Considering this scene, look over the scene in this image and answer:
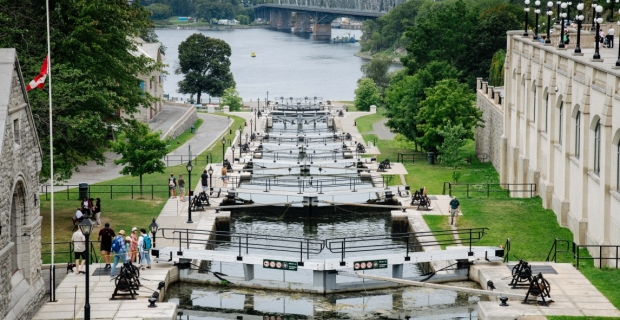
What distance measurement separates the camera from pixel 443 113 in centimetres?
6881

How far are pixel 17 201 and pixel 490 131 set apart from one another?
4266cm

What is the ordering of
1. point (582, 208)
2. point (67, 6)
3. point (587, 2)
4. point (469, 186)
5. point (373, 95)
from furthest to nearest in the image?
point (373, 95) < point (587, 2) < point (469, 186) < point (67, 6) < point (582, 208)

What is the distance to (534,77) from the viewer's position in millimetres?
54625

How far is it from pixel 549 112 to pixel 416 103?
25.3m

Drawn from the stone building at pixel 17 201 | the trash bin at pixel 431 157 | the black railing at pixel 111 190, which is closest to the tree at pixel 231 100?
the trash bin at pixel 431 157

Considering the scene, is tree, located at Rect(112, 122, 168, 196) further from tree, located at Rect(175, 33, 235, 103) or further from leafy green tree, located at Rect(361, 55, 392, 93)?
leafy green tree, located at Rect(361, 55, 392, 93)

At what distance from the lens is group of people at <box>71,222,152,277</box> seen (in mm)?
36812

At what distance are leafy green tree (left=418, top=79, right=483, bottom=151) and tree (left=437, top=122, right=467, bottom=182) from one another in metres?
2.51

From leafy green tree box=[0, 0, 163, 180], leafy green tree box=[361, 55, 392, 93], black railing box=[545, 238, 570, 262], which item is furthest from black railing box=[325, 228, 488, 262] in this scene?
leafy green tree box=[361, 55, 392, 93]

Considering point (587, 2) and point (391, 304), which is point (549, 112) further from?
point (587, 2)

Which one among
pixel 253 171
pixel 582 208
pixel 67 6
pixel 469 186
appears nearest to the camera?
pixel 582 208

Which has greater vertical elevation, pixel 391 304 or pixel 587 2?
pixel 587 2

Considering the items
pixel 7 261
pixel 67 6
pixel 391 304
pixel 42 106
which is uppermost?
pixel 67 6

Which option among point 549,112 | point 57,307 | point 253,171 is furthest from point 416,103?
point 57,307
